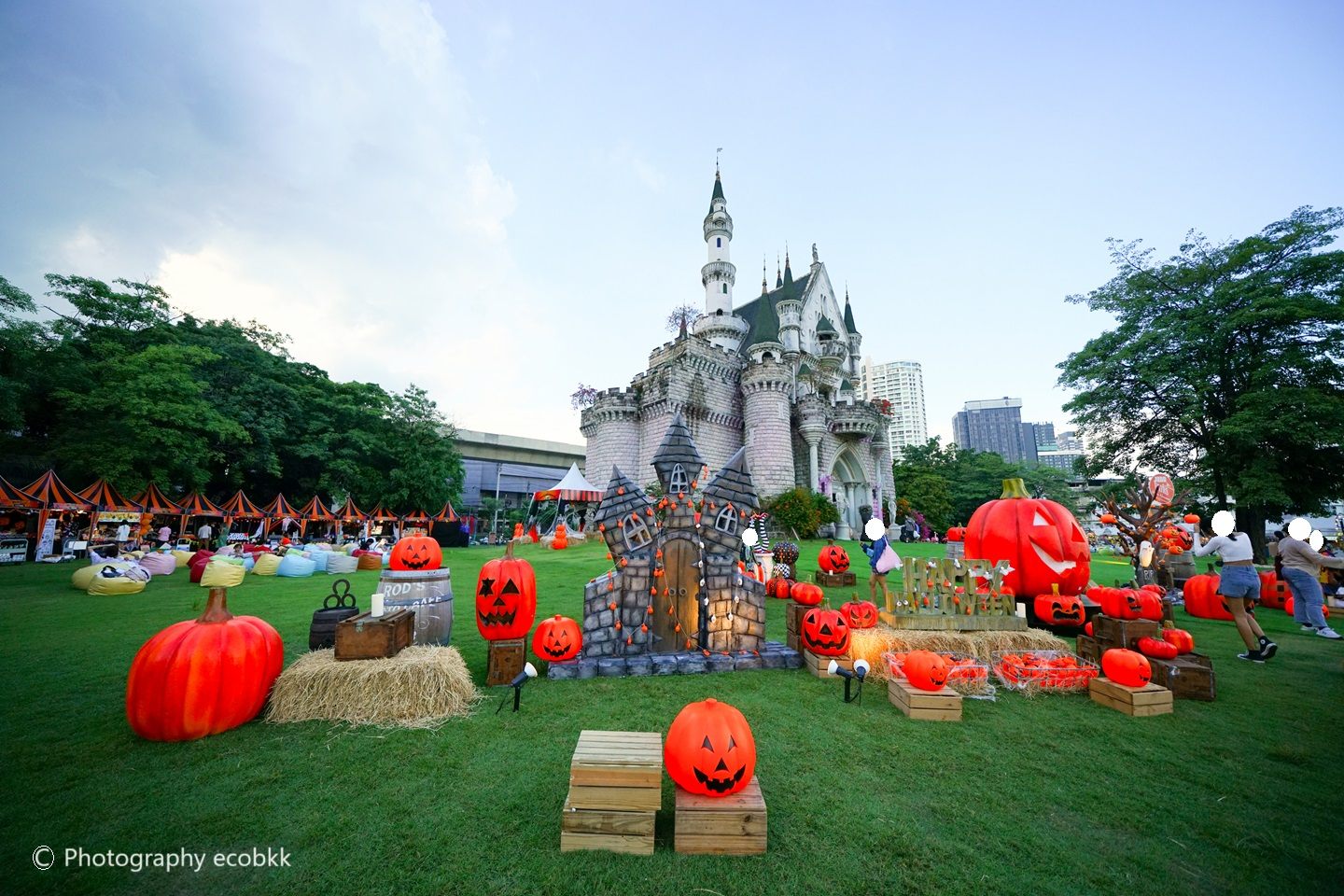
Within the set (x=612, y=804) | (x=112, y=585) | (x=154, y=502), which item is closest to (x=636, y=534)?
(x=612, y=804)

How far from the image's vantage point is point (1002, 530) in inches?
296

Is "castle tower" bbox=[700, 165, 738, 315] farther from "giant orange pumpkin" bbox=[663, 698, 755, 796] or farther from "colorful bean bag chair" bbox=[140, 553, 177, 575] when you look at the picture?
"giant orange pumpkin" bbox=[663, 698, 755, 796]

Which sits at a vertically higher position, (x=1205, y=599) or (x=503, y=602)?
(x=503, y=602)

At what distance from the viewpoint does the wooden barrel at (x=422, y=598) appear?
6094mm

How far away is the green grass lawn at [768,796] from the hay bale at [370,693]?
15 cm

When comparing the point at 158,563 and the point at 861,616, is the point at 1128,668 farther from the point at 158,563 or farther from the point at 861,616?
the point at 158,563

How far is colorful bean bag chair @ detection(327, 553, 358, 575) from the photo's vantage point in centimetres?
1573

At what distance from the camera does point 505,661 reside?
211 inches

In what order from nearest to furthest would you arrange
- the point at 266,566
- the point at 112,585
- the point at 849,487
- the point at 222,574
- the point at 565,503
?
the point at 112,585, the point at 222,574, the point at 266,566, the point at 565,503, the point at 849,487

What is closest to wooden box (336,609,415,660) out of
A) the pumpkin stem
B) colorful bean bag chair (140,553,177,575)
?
the pumpkin stem

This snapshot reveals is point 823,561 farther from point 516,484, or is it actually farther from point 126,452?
point 516,484

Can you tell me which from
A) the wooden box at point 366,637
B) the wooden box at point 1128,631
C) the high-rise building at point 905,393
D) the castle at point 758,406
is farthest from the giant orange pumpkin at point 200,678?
the high-rise building at point 905,393

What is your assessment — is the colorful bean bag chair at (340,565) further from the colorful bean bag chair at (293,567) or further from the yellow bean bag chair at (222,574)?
the yellow bean bag chair at (222,574)

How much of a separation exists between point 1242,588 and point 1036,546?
218 centimetres
